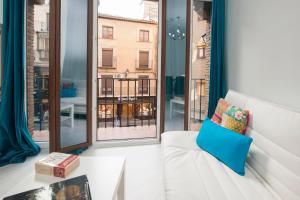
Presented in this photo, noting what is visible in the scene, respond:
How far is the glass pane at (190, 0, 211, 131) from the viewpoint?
3.36m

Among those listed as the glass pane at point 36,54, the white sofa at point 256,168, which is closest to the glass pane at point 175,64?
the white sofa at point 256,168

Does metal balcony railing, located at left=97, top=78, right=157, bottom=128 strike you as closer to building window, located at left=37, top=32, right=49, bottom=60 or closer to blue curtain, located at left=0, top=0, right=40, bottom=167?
building window, located at left=37, top=32, right=49, bottom=60

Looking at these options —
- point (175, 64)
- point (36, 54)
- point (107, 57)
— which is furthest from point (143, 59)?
point (36, 54)

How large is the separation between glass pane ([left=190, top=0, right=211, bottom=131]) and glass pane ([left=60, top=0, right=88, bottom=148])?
1529mm

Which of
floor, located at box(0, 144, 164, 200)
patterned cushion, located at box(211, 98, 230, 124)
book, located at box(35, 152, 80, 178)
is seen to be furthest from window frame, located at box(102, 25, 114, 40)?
book, located at box(35, 152, 80, 178)

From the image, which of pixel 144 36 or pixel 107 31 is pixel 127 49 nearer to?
pixel 144 36

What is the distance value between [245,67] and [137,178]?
174 cm

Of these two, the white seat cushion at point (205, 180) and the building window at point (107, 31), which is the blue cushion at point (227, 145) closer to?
the white seat cushion at point (205, 180)

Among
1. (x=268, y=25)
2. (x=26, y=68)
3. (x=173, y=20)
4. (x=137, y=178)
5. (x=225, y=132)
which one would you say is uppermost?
(x=173, y=20)

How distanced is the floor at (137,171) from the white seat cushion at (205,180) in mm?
403

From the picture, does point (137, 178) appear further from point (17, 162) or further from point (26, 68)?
point (26, 68)

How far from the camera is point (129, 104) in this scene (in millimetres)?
5816

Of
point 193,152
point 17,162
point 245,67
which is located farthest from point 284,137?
point 17,162

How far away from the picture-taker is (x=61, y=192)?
124cm
